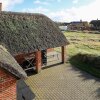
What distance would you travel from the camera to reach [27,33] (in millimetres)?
19453

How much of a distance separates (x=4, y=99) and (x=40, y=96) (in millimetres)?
5100

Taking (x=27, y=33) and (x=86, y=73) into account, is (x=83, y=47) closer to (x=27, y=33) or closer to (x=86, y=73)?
(x=86, y=73)

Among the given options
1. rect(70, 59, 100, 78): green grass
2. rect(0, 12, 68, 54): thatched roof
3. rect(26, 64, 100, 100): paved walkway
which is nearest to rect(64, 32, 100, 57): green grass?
rect(70, 59, 100, 78): green grass

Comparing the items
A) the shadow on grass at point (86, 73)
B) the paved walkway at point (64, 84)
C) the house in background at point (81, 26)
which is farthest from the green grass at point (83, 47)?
the house in background at point (81, 26)

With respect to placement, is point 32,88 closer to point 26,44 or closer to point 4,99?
point 26,44

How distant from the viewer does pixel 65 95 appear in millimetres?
15359

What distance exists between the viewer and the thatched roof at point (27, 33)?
686 inches

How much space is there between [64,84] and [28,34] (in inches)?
235

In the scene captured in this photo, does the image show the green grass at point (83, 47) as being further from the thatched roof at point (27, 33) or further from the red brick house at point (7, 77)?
the red brick house at point (7, 77)

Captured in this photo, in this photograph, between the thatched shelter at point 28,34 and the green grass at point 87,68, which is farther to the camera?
the green grass at point 87,68

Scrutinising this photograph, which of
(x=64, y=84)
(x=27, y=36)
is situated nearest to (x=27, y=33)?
(x=27, y=36)

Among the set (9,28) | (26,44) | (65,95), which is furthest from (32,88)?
(9,28)

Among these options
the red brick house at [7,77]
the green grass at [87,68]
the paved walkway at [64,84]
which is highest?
the red brick house at [7,77]

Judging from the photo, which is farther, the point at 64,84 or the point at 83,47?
the point at 83,47
